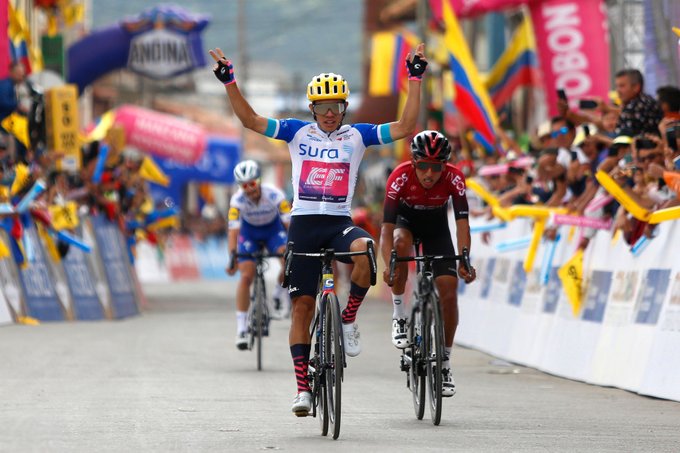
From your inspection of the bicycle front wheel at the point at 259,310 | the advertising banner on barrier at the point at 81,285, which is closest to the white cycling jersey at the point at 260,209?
the bicycle front wheel at the point at 259,310

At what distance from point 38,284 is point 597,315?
396 inches

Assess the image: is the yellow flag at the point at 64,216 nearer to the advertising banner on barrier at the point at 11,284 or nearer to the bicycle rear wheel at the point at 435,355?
the advertising banner on barrier at the point at 11,284

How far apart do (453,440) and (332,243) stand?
4.94 ft

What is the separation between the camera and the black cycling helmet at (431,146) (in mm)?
10969

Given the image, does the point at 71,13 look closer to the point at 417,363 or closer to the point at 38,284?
the point at 38,284

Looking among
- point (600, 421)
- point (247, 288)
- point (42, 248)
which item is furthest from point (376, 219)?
point (600, 421)

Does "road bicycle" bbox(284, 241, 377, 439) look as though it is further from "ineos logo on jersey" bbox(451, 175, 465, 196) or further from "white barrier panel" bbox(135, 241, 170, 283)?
"white barrier panel" bbox(135, 241, 170, 283)

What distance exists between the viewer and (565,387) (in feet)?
44.9

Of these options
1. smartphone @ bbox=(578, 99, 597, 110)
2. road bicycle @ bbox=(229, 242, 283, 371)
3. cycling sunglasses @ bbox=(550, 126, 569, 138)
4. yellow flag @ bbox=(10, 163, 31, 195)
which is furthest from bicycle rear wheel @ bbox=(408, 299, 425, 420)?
yellow flag @ bbox=(10, 163, 31, 195)

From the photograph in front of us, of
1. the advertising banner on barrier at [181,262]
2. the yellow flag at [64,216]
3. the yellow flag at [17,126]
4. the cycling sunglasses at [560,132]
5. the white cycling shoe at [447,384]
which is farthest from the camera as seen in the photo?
the advertising banner on barrier at [181,262]

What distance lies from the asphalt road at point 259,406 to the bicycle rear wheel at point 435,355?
135 millimetres

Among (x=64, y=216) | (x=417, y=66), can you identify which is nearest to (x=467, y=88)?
(x=64, y=216)

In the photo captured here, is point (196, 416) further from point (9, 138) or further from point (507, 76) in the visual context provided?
point (507, 76)

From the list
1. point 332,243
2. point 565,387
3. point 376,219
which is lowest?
point 376,219
